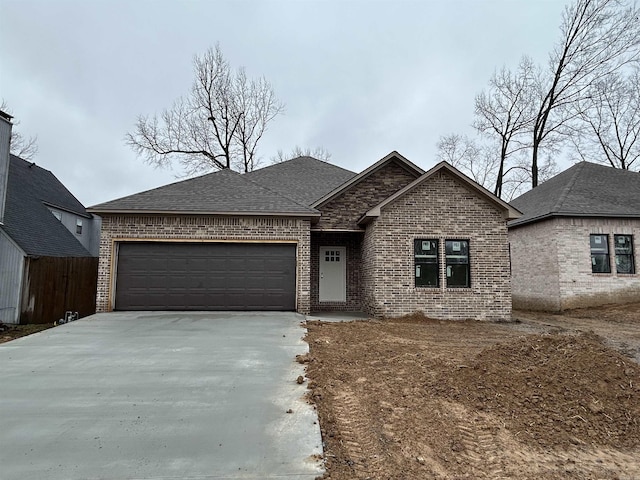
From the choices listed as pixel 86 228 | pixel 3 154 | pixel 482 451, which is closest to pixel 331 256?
pixel 482 451

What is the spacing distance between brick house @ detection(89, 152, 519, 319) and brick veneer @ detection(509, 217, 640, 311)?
404 centimetres

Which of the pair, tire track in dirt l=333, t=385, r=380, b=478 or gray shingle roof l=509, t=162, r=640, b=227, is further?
gray shingle roof l=509, t=162, r=640, b=227

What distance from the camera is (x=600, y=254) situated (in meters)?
13.5

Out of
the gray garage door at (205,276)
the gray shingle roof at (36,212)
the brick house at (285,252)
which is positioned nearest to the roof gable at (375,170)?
the brick house at (285,252)

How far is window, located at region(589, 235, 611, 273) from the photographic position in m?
13.4

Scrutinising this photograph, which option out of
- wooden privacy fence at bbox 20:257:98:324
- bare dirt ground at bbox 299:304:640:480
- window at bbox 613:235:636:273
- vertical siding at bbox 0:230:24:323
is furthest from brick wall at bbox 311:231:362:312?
window at bbox 613:235:636:273

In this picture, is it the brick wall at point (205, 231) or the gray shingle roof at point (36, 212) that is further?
the gray shingle roof at point (36, 212)

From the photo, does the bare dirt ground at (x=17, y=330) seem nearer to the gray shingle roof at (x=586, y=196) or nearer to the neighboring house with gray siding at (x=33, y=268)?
the neighboring house with gray siding at (x=33, y=268)

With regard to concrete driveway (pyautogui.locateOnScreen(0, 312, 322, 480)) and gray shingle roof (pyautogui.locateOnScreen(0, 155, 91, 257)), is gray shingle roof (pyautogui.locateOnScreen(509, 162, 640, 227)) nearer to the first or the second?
concrete driveway (pyautogui.locateOnScreen(0, 312, 322, 480))

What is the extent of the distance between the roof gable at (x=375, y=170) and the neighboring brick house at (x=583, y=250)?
569cm

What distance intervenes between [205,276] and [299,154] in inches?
856

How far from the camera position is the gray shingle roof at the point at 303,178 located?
47.2 feet

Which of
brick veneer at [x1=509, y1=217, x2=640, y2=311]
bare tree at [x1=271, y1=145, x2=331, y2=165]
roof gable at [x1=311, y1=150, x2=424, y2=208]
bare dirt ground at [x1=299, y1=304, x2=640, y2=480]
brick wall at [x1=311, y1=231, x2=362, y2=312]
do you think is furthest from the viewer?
bare tree at [x1=271, y1=145, x2=331, y2=165]

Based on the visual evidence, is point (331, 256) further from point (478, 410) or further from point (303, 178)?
point (478, 410)
